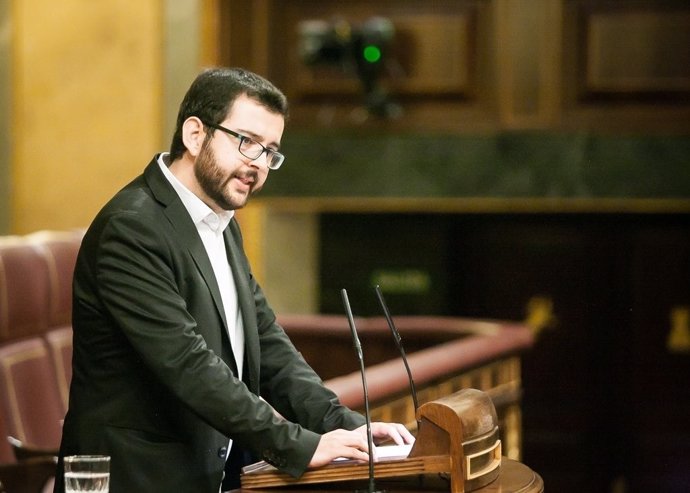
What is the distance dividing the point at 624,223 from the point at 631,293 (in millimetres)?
341

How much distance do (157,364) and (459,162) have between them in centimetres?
421

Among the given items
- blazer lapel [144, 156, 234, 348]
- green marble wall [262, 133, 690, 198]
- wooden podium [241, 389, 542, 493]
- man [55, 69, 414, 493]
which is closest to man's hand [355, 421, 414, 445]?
man [55, 69, 414, 493]

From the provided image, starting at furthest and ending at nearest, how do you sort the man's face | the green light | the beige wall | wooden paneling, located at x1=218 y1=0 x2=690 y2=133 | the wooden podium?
the beige wall < wooden paneling, located at x1=218 y1=0 x2=690 y2=133 < the green light < the man's face < the wooden podium

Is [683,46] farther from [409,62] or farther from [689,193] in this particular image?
[409,62]

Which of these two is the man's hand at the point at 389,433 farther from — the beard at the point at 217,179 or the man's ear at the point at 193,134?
the man's ear at the point at 193,134

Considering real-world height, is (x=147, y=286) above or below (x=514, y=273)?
above

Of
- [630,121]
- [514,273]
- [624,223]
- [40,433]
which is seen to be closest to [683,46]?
[630,121]

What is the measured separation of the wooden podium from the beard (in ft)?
1.37

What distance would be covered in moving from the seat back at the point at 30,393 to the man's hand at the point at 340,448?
188 cm

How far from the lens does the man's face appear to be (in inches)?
80.2

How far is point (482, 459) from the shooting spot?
6.36 feet

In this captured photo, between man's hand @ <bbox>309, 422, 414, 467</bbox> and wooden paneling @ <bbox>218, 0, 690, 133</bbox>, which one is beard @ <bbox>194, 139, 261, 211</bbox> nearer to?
man's hand @ <bbox>309, 422, 414, 467</bbox>

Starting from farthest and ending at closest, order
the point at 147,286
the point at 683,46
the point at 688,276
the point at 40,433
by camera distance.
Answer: the point at 688,276
the point at 683,46
the point at 40,433
the point at 147,286

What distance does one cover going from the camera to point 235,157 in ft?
6.68
